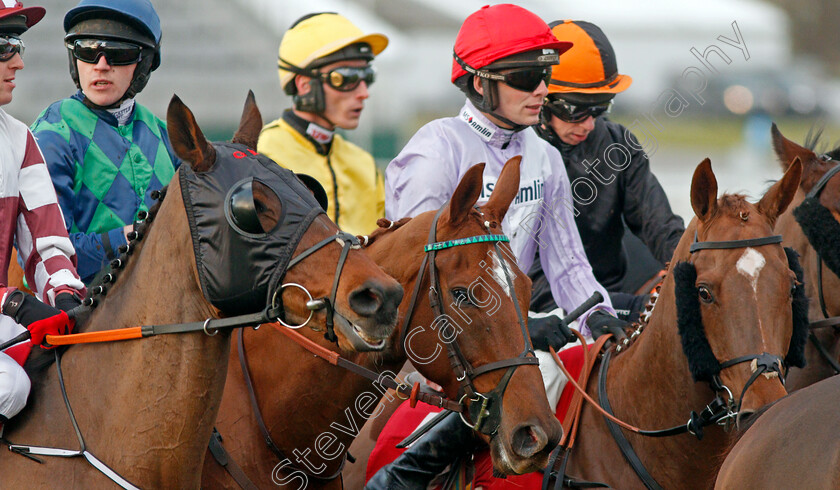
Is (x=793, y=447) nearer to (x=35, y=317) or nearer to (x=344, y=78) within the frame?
(x=35, y=317)

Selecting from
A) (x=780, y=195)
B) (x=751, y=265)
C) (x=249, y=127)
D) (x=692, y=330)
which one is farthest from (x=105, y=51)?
(x=780, y=195)

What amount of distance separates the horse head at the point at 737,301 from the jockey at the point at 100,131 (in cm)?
207

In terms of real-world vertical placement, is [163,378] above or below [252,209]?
below

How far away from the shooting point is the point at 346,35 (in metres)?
6.17

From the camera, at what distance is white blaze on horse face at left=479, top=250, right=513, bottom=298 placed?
9.86 feet

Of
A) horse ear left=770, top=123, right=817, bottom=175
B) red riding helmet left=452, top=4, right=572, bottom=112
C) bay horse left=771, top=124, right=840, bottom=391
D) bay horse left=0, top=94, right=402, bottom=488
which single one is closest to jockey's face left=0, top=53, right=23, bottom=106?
bay horse left=0, top=94, right=402, bottom=488

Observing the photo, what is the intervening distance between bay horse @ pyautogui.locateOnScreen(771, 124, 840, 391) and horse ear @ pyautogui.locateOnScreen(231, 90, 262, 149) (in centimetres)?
296

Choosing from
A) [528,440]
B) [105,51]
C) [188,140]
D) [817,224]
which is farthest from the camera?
[817,224]

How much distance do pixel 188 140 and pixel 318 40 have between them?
3.83 metres

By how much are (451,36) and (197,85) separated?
5.14m

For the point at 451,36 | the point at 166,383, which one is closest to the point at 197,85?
the point at 451,36

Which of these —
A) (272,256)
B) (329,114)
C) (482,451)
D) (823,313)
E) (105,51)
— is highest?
(105,51)

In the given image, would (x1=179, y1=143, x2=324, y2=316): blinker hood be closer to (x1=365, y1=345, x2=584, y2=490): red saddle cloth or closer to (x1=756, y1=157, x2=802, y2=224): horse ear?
(x1=365, y1=345, x2=584, y2=490): red saddle cloth

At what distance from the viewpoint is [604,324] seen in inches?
162
